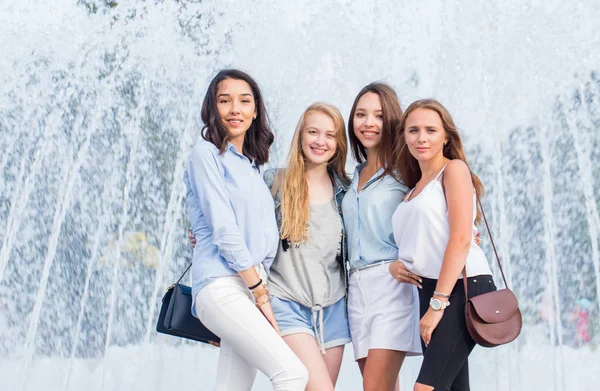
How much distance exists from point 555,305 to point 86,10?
6958mm

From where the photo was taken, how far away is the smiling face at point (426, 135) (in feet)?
9.72

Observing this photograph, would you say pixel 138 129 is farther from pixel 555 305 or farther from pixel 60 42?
pixel 555 305

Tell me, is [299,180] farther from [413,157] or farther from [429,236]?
[429,236]

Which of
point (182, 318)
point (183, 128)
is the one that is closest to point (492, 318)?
point (182, 318)

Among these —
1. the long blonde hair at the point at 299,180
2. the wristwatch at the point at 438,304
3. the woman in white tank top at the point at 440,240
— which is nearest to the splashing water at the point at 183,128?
the long blonde hair at the point at 299,180

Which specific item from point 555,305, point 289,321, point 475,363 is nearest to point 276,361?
point 289,321

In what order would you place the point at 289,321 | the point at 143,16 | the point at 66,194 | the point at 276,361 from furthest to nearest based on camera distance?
the point at 66,194 → the point at 143,16 → the point at 289,321 → the point at 276,361

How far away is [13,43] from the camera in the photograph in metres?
8.91

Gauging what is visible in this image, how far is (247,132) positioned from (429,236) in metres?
0.89

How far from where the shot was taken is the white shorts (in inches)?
120

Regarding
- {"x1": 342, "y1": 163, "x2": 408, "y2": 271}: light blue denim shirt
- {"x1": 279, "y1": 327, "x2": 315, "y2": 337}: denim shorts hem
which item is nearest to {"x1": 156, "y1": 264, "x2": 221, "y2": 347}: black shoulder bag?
{"x1": 279, "y1": 327, "x2": 315, "y2": 337}: denim shorts hem

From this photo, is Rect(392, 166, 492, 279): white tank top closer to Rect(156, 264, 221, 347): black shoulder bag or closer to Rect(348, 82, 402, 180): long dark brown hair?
Rect(348, 82, 402, 180): long dark brown hair

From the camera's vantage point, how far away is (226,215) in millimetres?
2758

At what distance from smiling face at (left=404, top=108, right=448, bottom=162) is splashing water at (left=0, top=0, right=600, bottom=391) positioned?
16.0 ft
